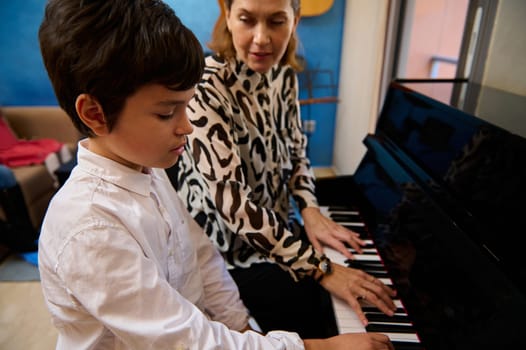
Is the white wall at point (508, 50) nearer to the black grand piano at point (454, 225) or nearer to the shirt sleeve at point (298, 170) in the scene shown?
the black grand piano at point (454, 225)

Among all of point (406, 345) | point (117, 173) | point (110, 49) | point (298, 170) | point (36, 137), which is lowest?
point (36, 137)

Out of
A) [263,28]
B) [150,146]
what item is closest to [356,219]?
[263,28]

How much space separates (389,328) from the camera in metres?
0.77

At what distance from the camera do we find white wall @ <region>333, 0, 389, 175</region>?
2.14m

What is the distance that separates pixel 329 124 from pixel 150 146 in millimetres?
2931

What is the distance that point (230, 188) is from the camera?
0.92m

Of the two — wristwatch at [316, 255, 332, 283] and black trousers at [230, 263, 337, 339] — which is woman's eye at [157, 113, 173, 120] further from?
black trousers at [230, 263, 337, 339]

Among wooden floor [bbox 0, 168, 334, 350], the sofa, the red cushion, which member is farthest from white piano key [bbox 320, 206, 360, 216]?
the red cushion

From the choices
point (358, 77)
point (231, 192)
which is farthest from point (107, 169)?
point (358, 77)

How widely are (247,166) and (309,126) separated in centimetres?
231

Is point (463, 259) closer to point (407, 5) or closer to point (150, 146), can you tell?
point (150, 146)

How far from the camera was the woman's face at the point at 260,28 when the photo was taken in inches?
35.7

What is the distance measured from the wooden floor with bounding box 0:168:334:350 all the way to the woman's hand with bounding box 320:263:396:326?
1481 millimetres

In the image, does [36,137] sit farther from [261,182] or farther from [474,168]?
[474,168]
